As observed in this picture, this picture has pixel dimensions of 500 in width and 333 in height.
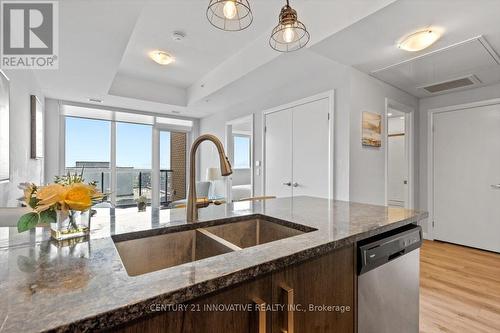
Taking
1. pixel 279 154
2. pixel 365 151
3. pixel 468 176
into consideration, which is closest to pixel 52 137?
pixel 279 154

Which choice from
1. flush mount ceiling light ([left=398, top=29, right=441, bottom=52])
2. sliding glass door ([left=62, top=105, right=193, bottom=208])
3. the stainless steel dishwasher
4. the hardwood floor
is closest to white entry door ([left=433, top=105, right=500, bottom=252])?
the hardwood floor

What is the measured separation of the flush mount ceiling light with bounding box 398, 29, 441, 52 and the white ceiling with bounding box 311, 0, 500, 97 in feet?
0.19

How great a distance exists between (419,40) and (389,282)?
2.05m

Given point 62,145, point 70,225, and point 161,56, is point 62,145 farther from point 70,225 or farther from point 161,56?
point 70,225

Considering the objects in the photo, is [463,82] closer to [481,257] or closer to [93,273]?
[481,257]

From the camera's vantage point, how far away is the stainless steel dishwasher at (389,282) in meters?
0.99

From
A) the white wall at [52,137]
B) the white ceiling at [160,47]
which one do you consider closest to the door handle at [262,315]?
the white ceiling at [160,47]

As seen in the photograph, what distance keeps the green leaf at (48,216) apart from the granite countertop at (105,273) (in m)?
0.08

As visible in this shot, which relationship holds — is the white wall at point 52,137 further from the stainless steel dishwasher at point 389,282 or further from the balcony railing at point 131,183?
the stainless steel dishwasher at point 389,282

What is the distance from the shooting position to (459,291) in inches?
88.2

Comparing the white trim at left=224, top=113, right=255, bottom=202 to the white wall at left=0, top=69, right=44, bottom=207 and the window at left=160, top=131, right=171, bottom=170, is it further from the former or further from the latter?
the white wall at left=0, top=69, right=44, bottom=207

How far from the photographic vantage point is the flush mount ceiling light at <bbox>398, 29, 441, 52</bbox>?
2031 mm

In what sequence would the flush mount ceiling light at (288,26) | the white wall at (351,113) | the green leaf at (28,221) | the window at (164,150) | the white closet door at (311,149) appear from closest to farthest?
the green leaf at (28,221), the flush mount ceiling light at (288,26), the white wall at (351,113), the white closet door at (311,149), the window at (164,150)

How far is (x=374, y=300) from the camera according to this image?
104 cm
